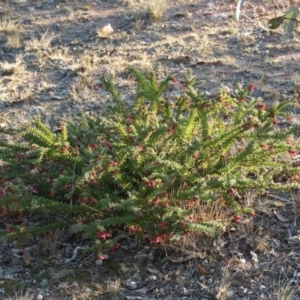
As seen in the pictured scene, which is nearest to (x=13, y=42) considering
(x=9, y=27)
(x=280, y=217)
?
(x=9, y=27)

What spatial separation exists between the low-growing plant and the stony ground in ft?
0.54

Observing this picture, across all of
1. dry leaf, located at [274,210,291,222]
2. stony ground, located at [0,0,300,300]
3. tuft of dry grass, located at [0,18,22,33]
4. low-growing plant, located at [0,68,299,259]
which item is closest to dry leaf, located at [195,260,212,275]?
stony ground, located at [0,0,300,300]

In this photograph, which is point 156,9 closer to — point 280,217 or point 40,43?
point 40,43

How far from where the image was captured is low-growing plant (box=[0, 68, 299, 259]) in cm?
340

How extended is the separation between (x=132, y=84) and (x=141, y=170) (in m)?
2.73

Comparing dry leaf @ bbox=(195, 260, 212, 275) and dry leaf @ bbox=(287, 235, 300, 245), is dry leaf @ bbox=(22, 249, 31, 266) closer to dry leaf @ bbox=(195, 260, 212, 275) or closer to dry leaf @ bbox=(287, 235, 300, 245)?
dry leaf @ bbox=(195, 260, 212, 275)

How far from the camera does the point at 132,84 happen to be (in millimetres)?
6242

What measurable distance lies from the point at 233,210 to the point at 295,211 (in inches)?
15.4

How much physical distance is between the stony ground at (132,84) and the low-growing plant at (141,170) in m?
0.17

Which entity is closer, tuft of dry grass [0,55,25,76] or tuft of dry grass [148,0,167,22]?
tuft of dry grass [0,55,25,76]

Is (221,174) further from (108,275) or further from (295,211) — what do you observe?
(108,275)

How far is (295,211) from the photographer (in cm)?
368

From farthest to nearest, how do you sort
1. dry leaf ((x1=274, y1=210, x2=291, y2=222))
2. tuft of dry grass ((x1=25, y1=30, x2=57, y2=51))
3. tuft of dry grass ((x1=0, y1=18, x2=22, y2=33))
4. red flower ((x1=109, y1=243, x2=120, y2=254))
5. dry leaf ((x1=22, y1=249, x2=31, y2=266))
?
tuft of dry grass ((x1=0, y1=18, x2=22, y2=33))
tuft of dry grass ((x1=25, y1=30, x2=57, y2=51))
dry leaf ((x1=274, y1=210, x2=291, y2=222))
dry leaf ((x1=22, y1=249, x2=31, y2=266))
red flower ((x1=109, y1=243, x2=120, y2=254))

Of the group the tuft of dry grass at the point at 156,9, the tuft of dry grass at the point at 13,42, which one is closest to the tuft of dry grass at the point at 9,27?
the tuft of dry grass at the point at 13,42
